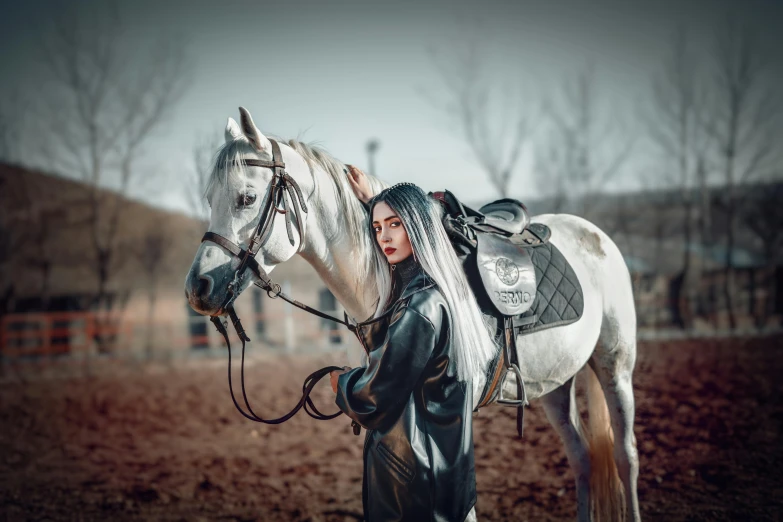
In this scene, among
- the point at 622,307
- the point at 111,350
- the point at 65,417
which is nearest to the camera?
the point at 622,307

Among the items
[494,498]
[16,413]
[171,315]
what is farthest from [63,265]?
[494,498]

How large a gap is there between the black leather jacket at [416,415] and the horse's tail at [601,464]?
175cm

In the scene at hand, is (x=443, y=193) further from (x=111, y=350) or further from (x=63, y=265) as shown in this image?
(x=63, y=265)

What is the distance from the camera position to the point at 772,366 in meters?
8.14

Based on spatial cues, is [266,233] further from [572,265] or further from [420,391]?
[572,265]

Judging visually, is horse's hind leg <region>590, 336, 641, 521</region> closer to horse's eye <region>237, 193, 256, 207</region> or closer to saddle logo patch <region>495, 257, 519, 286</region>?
saddle logo patch <region>495, 257, 519, 286</region>

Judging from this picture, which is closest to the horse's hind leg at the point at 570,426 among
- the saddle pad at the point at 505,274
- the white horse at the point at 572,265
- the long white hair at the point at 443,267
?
the white horse at the point at 572,265

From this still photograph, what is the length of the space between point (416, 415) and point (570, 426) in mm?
1888

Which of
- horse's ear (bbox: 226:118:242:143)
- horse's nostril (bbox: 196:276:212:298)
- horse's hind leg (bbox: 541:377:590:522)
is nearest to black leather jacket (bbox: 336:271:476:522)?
horse's nostril (bbox: 196:276:212:298)

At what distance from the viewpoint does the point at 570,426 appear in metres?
3.04

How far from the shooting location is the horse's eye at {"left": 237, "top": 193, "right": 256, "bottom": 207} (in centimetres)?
204

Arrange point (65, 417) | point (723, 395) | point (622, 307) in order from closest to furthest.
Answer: point (622, 307)
point (723, 395)
point (65, 417)

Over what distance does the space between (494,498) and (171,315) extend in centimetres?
1605

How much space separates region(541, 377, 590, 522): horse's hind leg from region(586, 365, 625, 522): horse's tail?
0.05 meters
